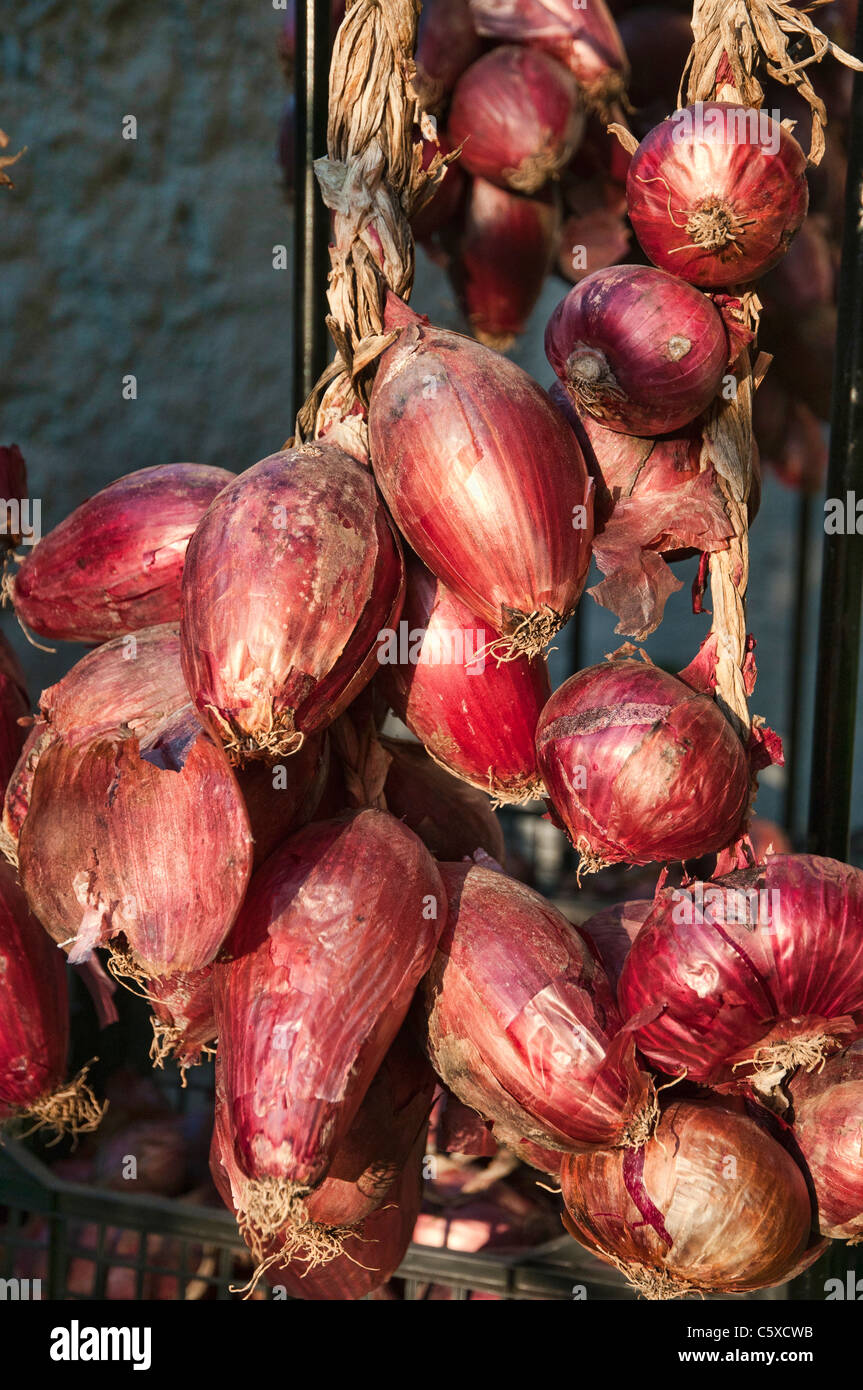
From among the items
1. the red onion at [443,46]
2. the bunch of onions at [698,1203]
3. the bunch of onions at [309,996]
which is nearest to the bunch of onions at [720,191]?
the bunch of onions at [309,996]

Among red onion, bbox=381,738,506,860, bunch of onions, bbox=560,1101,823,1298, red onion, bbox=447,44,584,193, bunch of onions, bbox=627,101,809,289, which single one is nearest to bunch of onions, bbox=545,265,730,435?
bunch of onions, bbox=627,101,809,289

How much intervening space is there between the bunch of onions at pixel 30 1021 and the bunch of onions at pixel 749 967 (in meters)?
0.36

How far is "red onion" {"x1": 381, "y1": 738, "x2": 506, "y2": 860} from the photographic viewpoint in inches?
26.3

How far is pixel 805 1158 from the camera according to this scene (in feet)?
2.06

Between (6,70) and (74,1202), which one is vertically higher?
(6,70)

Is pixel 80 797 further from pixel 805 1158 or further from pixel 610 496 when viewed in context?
pixel 805 1158

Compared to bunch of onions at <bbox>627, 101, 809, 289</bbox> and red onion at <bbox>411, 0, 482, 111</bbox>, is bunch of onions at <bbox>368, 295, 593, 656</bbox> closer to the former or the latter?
bunch of onions at <bbox>627, 101, 809, 289</bbox>

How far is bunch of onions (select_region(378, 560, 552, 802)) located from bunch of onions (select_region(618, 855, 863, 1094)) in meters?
0.11

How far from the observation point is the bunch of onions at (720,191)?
57 centimetres

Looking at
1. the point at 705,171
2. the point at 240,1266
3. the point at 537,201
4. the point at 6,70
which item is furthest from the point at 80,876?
the point at 6,70

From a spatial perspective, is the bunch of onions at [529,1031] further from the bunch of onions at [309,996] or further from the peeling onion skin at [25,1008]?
the peeling onion skin at [25,1008]

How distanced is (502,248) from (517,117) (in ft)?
0.39

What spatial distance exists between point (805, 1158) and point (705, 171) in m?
0.54
